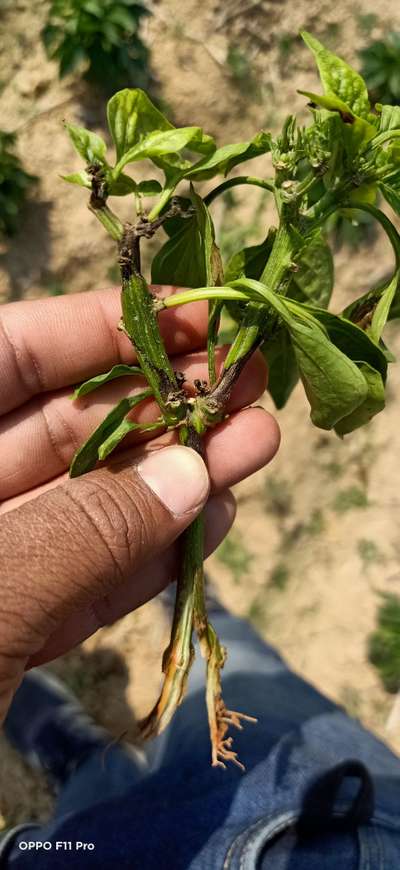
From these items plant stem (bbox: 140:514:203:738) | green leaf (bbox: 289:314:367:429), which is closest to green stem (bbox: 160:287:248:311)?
green leaf (bbox: 289:314:367:429)

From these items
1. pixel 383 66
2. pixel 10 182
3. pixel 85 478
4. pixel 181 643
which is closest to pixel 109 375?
pixel 85 478

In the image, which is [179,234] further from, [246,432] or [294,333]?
[246,432]

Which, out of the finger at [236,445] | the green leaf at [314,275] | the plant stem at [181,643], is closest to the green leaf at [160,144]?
the green leaf at [314,275]

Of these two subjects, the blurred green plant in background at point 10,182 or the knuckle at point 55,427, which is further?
the blurred green plant in background at point 10,182

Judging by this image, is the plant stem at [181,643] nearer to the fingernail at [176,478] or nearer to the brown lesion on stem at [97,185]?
the fingernail at [176,478]

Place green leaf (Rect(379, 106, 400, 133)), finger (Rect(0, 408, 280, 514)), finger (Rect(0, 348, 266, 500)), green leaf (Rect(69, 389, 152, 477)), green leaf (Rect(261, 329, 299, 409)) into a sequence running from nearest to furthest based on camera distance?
green leaf (Rect(379, 106, 400, 133)) < green leaf (Rect(69, 389, 152, 477)) < green leaf (Rect(261, 329, 299, 409)) < finger (Rect(0, 408, 280, 514)) < finger (Rect(0, 348, 266, 500))

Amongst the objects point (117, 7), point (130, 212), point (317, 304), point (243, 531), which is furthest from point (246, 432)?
point (117, 7)

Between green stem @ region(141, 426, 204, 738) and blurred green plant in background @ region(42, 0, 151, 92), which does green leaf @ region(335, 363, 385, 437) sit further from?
blurred green plant in background @ region(42, 0, 151, 92)
